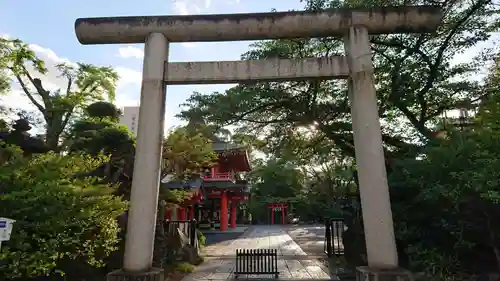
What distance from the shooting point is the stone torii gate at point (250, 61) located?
6.05 metres

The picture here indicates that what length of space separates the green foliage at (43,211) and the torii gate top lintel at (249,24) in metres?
2.93

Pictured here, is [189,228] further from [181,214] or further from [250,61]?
[250,61]

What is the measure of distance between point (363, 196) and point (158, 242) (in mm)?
7275

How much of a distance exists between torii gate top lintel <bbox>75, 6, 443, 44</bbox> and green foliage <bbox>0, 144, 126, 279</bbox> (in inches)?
115

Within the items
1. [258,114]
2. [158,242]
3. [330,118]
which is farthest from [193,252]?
[330,118]

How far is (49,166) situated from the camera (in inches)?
219

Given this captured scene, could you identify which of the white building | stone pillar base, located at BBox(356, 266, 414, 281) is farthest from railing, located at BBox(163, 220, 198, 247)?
the white building

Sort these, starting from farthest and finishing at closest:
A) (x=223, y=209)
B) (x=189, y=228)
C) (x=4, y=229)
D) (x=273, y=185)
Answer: (x=273, y=185), (x=223, y=209), (x=189, y=228), (x=4, y=229)

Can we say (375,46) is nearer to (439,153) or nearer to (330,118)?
(330,118)

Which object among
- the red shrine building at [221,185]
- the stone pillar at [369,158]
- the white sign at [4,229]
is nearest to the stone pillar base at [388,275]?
the stone pillar at [369,158]

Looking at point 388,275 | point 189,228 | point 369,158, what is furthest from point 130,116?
point 388,275

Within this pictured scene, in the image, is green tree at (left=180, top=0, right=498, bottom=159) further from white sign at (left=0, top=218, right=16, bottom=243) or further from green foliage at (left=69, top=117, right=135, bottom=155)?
white sign at (left=0, top=218, right=16, bottom=243)

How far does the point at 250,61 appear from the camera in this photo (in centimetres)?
665

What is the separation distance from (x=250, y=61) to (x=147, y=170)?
10.1 ft
